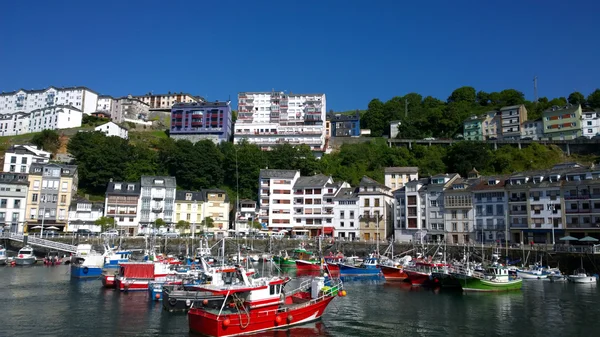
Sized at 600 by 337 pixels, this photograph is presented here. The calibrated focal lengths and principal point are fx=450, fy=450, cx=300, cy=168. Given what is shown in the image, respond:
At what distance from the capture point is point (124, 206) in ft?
267

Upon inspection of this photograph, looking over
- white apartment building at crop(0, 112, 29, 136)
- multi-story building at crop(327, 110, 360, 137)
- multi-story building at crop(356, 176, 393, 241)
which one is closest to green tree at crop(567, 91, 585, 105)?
multi-story building at crop(327, 110, 360, 137)

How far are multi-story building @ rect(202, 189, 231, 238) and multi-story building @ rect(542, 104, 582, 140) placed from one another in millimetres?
72516

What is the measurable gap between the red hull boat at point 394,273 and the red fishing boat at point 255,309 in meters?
22.3

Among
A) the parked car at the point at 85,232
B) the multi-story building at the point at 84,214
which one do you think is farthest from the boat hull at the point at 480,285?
the multi-story building at the point at 84,214

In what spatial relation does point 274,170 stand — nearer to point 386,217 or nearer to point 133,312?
point 386,217

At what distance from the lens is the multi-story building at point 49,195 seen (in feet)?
252

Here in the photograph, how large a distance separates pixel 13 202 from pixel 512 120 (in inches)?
4200

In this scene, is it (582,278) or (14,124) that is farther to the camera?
(14,124)

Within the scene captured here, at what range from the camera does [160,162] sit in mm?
95438

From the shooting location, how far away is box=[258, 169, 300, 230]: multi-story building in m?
86.7

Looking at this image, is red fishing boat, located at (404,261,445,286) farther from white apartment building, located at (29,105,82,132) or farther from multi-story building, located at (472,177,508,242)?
white apartment building, located at (29,105,82,132)

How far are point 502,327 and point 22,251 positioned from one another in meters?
60.2

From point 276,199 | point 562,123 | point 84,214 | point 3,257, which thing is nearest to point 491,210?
point 276,199

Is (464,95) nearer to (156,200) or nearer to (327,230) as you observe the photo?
(327,230)
